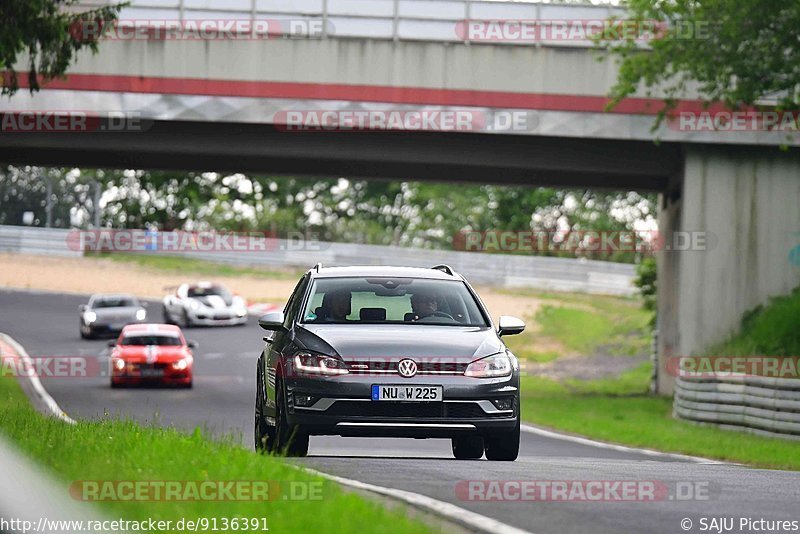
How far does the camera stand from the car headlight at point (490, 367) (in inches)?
474

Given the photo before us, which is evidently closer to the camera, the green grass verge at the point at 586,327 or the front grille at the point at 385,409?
the front grille at the point at 385,409

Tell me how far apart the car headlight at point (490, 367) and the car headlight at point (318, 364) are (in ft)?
3.19

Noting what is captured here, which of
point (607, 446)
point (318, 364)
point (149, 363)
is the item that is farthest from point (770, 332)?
point (318, 364)

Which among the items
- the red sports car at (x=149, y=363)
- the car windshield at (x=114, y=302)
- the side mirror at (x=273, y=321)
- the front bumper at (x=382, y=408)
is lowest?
the car windshield at (x=114, y=302)

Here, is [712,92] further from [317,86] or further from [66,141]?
[66,141]

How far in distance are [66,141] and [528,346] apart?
90.2 feet

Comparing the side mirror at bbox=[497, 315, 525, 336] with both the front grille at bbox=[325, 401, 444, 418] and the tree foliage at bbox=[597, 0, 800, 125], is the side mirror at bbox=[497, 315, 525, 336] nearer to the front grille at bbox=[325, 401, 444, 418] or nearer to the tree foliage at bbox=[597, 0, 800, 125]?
the front grille at bbox=[325, 401, 444, 418]

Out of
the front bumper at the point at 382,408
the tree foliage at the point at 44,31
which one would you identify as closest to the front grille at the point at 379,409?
the front bumper at the point at 382,408

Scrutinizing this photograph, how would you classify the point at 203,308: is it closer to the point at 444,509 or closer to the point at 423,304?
the point at 423,304

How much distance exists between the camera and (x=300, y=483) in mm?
8672

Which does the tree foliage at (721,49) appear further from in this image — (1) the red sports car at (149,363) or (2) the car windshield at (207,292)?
(2) the car windshield at (207,292)

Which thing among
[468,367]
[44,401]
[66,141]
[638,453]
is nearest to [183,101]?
[66,141]

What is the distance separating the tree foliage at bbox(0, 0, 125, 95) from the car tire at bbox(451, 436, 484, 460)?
9825 millimetres

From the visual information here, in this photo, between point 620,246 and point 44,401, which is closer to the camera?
point 44,401
